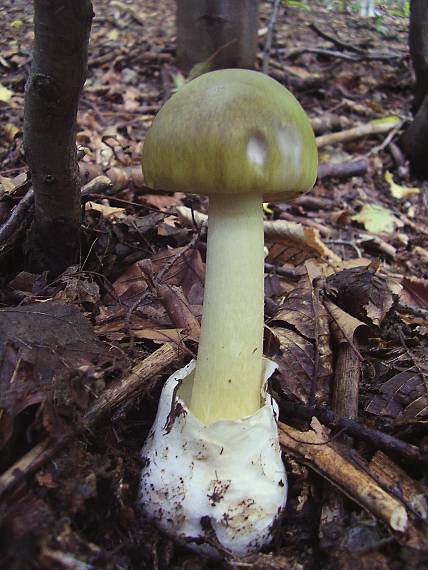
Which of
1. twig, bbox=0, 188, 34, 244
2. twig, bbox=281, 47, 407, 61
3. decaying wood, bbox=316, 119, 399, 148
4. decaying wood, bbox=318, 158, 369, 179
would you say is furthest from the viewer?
twig, bbox=281, 47, 407, 61

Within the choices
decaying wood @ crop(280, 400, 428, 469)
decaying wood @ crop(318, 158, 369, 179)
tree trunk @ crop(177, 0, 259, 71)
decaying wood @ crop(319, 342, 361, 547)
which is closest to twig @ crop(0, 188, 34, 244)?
decaying wood @ crop(280, 400, 428, 469)

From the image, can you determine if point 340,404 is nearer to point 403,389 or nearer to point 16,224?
point 403,389

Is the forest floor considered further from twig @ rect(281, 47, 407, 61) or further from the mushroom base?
twig @ rect(281, 47, 407, 61)

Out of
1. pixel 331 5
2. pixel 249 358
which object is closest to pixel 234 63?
pixel 249 358

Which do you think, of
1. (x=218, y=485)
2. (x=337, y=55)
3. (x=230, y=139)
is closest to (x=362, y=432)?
(x=218, y=485)

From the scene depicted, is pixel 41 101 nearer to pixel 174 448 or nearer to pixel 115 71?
pixel 174 448
